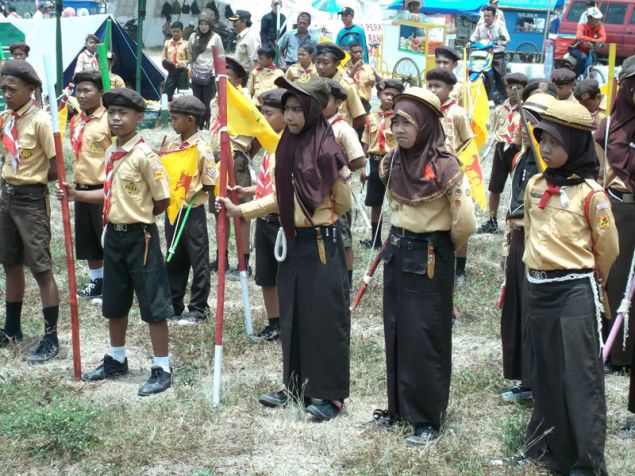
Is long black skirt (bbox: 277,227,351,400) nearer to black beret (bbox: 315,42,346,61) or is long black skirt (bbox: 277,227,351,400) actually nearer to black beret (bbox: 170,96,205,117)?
black beret (bbox: 170,96,205,117)

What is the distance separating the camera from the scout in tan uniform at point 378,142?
9.45 metres

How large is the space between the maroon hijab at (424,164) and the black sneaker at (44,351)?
10.2 ft

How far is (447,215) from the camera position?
195 inches

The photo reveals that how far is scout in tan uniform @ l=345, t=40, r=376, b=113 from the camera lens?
13.6 meters

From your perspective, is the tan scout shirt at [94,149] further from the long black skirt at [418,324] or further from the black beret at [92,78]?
the long black skirt at [418,324]

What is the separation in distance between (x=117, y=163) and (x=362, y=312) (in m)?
2.91

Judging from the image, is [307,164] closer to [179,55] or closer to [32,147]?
[32,147]

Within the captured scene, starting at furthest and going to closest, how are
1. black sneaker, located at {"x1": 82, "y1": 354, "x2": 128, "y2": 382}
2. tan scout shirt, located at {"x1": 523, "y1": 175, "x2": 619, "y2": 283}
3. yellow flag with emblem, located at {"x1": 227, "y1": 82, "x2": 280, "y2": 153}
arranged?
yellow flag with emblem, located at {"x1": 227, "y1": 82, "x2": 280, "y2": 153}, black sneaker, located at {"x1": 82, "y1": 354, "x2": 128, "y2": 382}, tan scout shirt, located at {"x1": 523, "y1": 175, "x2": 619, "y2": 283}

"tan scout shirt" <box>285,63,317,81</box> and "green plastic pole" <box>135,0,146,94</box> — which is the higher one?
"green plastic pole" <box>135,0,146,94</box>

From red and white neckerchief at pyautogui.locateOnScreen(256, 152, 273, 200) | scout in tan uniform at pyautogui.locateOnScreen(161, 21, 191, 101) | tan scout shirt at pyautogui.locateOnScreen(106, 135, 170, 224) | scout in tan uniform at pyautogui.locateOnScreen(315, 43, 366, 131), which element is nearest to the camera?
tan scout shirt at pyautogui.locateOnScreen(106, 135, 170, 224)

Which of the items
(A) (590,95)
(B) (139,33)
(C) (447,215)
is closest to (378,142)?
(A) (590,95)

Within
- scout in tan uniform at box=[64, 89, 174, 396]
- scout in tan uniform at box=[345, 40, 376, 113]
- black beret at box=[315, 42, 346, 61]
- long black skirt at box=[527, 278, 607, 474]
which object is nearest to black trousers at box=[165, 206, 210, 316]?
scout in tan uniform at box=[64, 89, 174, 396]

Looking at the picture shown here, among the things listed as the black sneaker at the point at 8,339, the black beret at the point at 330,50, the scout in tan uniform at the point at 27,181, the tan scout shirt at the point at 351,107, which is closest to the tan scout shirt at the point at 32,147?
the scout in tan uniform at the point at 27,181

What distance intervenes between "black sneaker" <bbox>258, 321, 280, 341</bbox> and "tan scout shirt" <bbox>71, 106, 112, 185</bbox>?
76.7 inches
